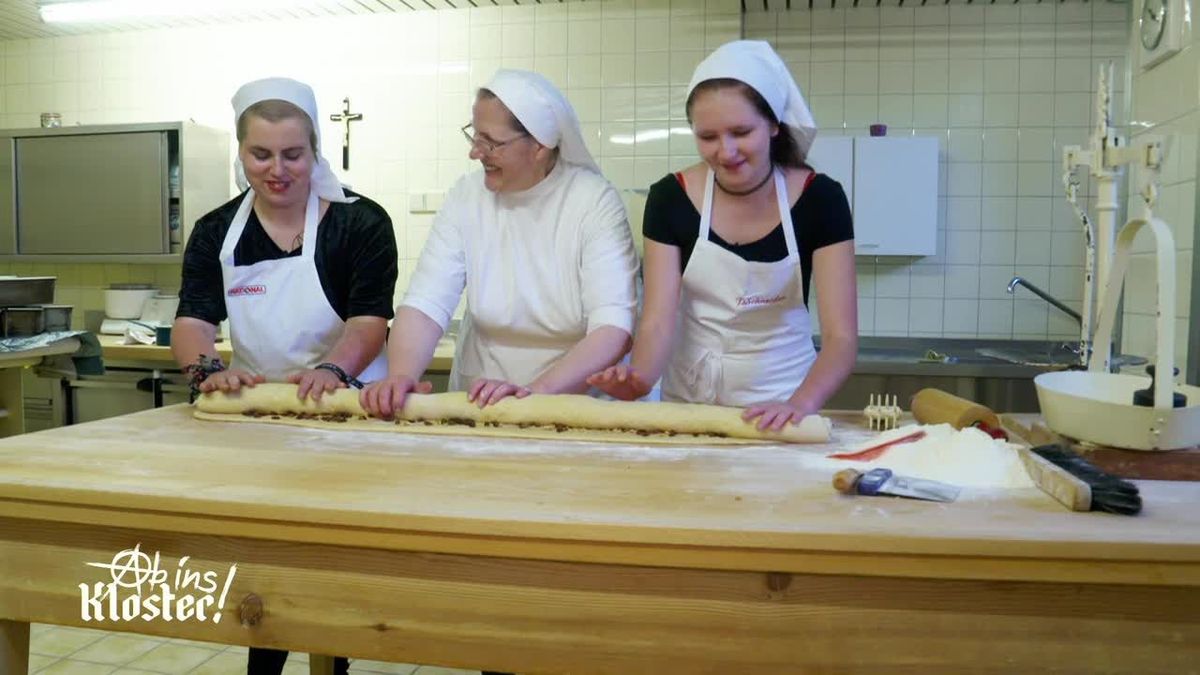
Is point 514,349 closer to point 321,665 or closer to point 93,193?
point 321,665

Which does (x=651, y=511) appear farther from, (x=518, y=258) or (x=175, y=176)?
(x=175, y=176)

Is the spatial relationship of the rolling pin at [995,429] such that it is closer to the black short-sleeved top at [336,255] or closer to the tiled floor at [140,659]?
the black short-sleeved top at [336,255]

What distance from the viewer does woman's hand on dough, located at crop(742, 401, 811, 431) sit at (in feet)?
4.77

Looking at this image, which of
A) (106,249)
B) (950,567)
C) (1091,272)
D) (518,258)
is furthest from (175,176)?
(950,567)

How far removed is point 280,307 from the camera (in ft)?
6.36

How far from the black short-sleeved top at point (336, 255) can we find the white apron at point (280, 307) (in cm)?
2

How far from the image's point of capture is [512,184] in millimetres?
1856

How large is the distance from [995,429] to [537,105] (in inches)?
39.1

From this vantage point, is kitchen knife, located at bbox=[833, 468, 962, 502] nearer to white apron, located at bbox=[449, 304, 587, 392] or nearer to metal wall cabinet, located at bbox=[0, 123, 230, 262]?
white apron, located at bbox=[449, 304, 587, 392]

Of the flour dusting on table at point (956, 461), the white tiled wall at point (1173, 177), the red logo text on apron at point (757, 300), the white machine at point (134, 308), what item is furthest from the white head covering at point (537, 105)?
the white machine at point (134, 308)

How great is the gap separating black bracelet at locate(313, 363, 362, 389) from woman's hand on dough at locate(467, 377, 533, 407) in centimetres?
28

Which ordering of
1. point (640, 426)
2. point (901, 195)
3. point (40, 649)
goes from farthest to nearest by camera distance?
point (901, 195)
point (40, 649)
point (640, 426)

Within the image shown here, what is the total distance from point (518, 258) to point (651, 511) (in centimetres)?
97

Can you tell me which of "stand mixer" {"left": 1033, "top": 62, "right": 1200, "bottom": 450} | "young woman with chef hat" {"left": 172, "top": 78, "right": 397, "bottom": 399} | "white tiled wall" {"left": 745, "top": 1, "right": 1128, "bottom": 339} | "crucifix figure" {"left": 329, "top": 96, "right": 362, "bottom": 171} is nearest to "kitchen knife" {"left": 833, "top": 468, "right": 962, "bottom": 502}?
"stand mixer" {"left": 1033, "top": 62, "right": 1200, "bottom": 450}
